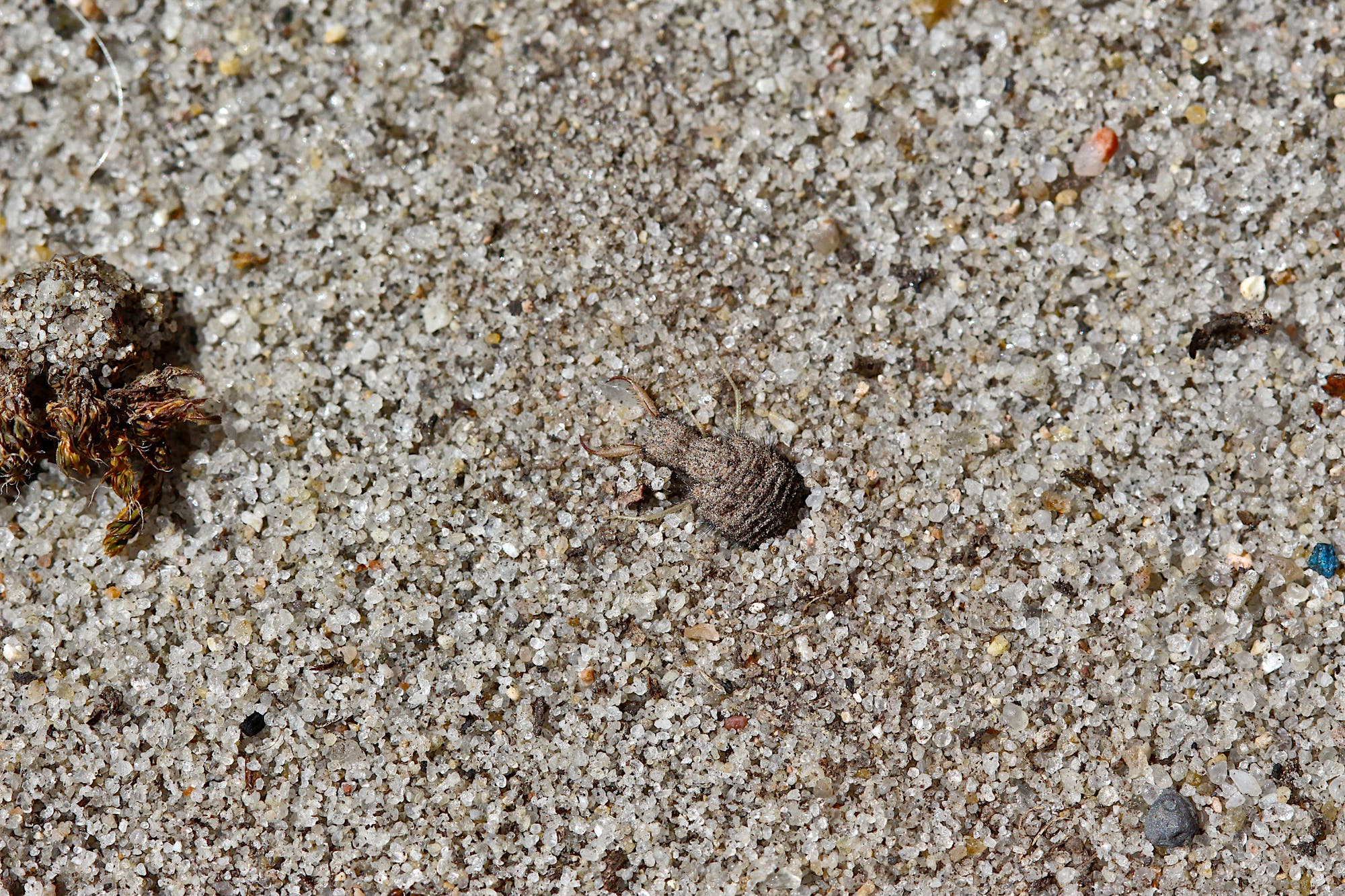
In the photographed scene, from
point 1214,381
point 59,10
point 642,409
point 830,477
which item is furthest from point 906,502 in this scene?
point 59,10

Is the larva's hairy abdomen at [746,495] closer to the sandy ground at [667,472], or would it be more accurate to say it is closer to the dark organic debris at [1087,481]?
the sandy ground at [667,472]

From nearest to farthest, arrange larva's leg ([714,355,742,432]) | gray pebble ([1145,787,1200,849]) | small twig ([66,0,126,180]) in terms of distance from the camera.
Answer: gray pebble ([1145,787,1200,849])
larva's leg ([714,355,742,432])
small twig ([66,0,126,180])

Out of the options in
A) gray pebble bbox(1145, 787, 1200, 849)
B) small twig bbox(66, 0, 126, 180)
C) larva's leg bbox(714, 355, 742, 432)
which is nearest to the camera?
gray pebble bbox(1145, 787, 1200, 849)

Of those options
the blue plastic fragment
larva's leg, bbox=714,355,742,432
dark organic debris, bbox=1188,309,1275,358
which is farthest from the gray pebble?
larva's leg, bbox=714,355,742,432

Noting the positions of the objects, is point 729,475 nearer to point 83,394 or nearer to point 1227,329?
point 1227,329

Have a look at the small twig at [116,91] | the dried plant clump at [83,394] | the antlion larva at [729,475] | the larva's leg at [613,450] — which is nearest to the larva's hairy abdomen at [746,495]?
the antlion larva at [729,475]

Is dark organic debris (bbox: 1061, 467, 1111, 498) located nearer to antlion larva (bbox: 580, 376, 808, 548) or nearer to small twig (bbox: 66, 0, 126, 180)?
antlion larva (bbox: 580, 376, 808, 548)
